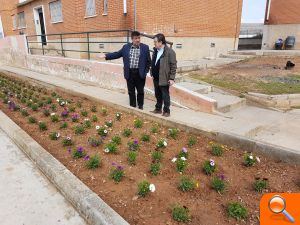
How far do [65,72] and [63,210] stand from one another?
882 cm

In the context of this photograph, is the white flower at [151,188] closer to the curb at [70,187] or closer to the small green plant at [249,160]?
the curb at [70,187]

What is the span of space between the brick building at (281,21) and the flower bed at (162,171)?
17.1 metres

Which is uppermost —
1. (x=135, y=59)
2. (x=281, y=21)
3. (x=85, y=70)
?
(x=281, y=21)

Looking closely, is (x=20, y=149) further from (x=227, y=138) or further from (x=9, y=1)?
(x=9, y=1)

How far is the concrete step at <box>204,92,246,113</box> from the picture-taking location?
6.58 metres

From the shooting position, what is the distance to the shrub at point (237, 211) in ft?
8.61

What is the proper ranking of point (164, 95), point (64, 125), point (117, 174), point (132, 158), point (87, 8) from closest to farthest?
1. point (117, 174)
2. point (132, 158)
3. point (64, 125)
4. point (164, 95)
5. point (87, 8)

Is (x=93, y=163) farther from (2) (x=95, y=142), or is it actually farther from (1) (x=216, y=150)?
(1) (x=216, y=150)

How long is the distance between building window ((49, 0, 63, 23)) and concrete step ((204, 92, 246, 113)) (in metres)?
11.8

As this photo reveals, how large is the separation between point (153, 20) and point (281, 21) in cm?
1185

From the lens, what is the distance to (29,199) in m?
3.16

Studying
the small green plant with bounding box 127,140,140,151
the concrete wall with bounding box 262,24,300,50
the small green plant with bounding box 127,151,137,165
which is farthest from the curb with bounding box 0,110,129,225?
the concrete wall with bounding box 262,24,300,50

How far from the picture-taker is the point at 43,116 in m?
5.89

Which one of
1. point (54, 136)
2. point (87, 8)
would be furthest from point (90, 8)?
point (54, 136)
